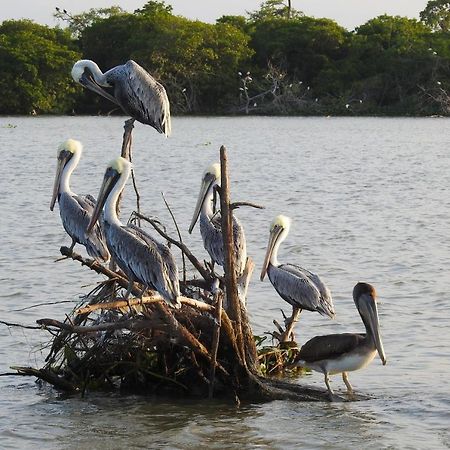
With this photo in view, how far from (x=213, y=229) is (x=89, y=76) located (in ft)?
7.35

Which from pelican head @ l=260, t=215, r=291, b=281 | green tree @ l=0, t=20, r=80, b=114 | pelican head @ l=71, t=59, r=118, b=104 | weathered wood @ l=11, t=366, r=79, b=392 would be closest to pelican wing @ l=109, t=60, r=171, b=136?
pelican head @ l=71, t=59, r=118, b=104

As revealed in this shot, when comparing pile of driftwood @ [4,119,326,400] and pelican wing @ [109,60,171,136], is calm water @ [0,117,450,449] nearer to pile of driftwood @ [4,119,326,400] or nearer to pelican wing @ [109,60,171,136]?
pile of driftwood @ [4,119,326,400]

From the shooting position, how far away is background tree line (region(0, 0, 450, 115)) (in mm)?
59000

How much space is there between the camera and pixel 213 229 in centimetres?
823

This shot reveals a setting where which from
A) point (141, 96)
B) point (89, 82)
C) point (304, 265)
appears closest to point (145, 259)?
point (141, 96)

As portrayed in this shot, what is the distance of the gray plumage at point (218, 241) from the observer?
7934mm

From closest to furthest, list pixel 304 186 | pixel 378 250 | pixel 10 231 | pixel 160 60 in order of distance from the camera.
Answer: pixel 378 250, pixel 10 231, pixel 304 186, pixel 160 60

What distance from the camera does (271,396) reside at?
7164 millimetres

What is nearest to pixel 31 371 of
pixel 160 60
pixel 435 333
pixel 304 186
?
pixel 435 333

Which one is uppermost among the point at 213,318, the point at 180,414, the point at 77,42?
the point at 77,42

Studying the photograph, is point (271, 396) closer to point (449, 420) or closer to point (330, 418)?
point (330, 418)

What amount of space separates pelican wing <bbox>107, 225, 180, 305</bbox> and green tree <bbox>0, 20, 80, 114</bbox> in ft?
172

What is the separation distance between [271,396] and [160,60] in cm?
5347

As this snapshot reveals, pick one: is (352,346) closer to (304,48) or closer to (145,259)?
(145,259)
